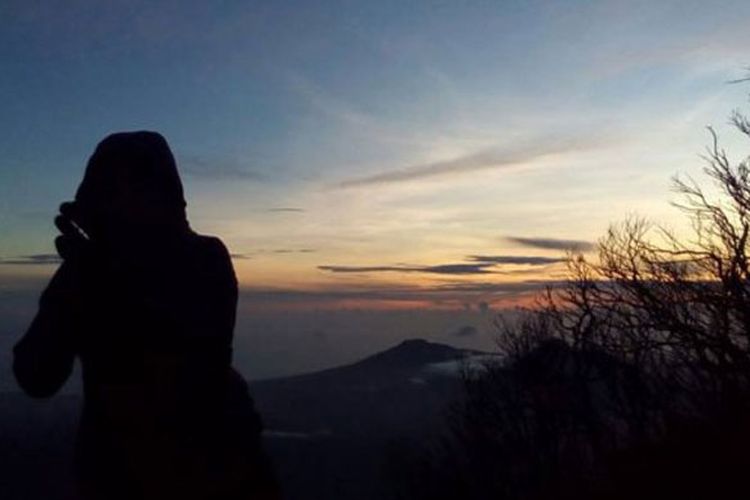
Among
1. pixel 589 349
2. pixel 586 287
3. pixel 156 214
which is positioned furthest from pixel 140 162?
pixel 589 349

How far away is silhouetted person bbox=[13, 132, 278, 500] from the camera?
6.99 ft

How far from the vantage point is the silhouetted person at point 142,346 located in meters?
2.13

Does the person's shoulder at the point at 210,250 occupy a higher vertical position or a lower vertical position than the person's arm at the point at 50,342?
higher

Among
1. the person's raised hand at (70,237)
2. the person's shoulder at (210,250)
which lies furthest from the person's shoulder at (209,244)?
the person's raised hand at (70,237)

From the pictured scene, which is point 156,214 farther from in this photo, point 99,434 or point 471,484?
point 471,484

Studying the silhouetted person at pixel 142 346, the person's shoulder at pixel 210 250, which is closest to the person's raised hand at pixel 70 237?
the silhouetted person at pixel 142 346

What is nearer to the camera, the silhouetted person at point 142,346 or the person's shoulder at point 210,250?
the silhouetted person at point 142,346

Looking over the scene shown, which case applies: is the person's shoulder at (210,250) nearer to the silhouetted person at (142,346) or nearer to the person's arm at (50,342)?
the silhouetted person at (142,346)

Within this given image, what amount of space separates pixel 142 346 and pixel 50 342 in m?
0.22

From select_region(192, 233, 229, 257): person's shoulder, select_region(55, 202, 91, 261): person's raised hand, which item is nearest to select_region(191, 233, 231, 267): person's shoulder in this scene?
select_region(192, 233, 229, 257): person's shoulder

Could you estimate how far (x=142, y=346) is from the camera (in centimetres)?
216

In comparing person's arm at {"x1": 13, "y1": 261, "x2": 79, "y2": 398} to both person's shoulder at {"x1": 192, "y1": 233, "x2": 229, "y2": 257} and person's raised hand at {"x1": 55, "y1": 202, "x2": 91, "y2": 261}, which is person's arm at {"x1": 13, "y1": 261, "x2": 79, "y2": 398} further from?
person's shoulder at {"x1": 192, "y1": 233, "x2": 229, "y2": 257}

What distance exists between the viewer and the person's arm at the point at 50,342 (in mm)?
2125

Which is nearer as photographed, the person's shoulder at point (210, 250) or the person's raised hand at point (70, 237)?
the person's raised hand at point (70, 237)
